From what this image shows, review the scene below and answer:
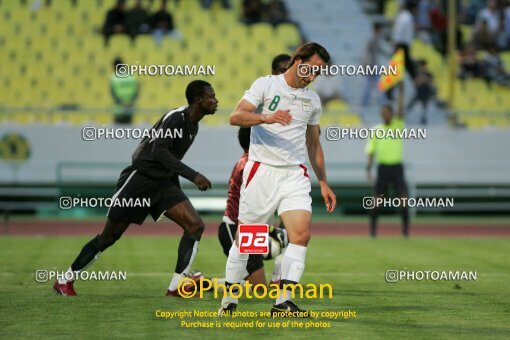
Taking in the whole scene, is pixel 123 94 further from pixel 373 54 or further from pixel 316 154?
pixel 316 154

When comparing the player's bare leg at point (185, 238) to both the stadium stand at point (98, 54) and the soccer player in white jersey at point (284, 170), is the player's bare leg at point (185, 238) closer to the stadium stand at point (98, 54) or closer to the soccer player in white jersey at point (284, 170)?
the soccer player in white jersey at point (284, 170)

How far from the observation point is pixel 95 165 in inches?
1036

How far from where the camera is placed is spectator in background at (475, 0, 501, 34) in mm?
31719

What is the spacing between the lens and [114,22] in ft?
94.9

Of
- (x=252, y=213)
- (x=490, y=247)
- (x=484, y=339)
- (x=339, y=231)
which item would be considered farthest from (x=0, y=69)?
(x=484, y=339)

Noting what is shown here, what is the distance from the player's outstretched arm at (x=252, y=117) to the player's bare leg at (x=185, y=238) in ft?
8.13

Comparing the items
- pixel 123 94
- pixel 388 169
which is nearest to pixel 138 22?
pixel 123 94

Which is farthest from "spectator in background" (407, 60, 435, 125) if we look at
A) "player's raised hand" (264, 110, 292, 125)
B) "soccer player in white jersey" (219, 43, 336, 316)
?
"player's raised hand" (264, 110, 292, 125)

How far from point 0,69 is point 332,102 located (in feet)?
25.4

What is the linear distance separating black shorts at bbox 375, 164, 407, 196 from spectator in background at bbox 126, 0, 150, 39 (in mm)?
9119

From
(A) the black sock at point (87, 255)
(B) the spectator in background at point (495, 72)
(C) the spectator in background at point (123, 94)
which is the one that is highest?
(B) the spectator in background at point (495, 72)

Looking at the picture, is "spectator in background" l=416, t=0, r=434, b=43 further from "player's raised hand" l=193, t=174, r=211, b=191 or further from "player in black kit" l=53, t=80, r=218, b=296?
"player's raised hand" l=193, t=174, r=211, b=191

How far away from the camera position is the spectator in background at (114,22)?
28797mm

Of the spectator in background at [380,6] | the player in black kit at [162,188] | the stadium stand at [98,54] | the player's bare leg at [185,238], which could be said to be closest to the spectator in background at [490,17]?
the spectator in background at [380,6]
